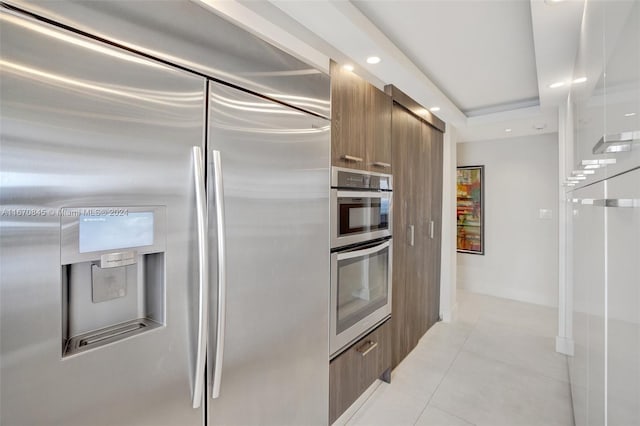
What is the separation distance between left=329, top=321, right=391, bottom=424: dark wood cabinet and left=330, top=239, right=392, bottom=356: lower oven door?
0.25 feet

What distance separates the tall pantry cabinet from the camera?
2.43 metres

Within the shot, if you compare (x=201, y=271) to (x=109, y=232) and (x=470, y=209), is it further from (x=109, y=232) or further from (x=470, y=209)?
(x=470, y=209)

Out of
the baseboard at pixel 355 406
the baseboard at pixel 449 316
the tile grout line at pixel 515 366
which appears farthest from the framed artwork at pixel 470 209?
the baseboard at pixel 355 406

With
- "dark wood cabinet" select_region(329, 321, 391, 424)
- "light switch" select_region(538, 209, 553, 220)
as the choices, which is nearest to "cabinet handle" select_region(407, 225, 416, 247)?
"dark wood cabinet" select_region(329, 321, 391, 424)

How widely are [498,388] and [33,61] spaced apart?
305 centimetres

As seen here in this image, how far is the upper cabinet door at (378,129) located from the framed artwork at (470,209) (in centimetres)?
284

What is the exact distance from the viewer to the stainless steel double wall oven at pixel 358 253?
1.70 metres

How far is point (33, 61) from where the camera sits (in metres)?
0.70

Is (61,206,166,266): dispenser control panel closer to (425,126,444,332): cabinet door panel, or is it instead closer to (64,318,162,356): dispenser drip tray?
(64,318,162,356): dispenser drip tray

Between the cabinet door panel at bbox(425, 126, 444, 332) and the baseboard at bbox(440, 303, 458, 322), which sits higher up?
the cabinet door panel at bbox(425, 126, 444, 332)

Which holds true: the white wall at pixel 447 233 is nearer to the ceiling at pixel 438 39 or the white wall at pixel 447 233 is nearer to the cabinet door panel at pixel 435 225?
the cabinet door panel at pixel 435 225

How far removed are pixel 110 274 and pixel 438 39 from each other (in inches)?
87.6

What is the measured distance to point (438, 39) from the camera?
6.56ft

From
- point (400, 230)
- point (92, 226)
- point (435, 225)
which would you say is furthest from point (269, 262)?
point (435, 225)
